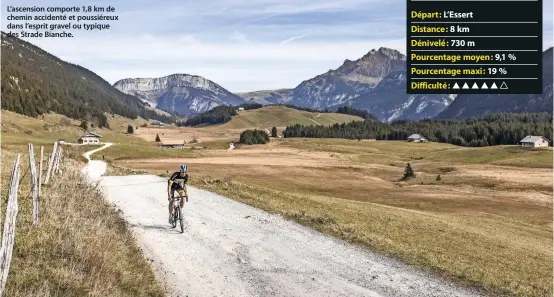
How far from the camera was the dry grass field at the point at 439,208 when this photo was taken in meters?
20.3

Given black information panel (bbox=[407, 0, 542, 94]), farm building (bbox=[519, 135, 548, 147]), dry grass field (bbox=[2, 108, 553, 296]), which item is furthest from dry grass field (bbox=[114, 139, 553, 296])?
farm building (bbox=[519, 135, 548, 147])

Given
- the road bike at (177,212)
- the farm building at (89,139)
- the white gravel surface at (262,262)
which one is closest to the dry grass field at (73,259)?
the white gravel surface at (262,262)

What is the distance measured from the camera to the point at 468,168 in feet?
377

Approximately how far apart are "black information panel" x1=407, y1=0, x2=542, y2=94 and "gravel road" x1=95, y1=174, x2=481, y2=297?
1626 centimetres

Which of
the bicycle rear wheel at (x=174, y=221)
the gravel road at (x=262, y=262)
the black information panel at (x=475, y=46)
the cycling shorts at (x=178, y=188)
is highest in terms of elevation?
the black information panel at (x=475, y=46)

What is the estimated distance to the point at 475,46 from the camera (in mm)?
32969

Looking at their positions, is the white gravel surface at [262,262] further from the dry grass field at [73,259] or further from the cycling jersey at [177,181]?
the cycling jersey at [177,181]

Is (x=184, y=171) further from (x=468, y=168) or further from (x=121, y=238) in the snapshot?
(x=468, y=168)

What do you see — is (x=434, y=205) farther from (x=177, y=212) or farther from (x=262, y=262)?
(x=262, y=262)

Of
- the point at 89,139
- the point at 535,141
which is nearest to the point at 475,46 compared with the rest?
the point at 89,139

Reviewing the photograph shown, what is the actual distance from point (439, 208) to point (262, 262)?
157 feet

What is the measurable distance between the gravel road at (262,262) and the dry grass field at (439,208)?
149 cm

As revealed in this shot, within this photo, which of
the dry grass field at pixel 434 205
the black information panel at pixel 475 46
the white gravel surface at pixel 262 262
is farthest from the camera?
the black information panel at pixel 475 46

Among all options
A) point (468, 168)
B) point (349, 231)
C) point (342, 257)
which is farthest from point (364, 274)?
point (468, 168)
